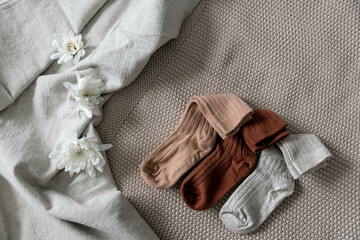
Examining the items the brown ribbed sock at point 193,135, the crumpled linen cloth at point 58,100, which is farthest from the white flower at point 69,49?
the brown ribbed sock at point 193,135

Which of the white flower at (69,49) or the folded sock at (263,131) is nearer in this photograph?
the folded sock at (263,131)

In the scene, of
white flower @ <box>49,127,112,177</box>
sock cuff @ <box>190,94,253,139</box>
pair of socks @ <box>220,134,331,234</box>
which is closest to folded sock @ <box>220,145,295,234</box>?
pair of socks @ <box>220,134,331,234</box>

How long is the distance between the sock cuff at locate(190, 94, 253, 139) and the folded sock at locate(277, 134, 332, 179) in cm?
13

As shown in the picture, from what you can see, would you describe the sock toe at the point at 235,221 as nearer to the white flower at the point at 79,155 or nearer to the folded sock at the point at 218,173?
the folded sock at the point at 218,173

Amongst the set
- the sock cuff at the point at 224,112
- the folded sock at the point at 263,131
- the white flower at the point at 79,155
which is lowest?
the folded sock at the point at 263,131

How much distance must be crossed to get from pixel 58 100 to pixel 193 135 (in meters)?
0.41

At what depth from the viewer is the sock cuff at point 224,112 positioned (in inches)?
36.4

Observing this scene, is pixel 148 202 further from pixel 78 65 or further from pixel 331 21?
pixel 331 21

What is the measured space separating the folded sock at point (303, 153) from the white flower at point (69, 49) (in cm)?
64

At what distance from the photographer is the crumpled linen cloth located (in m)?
0.93

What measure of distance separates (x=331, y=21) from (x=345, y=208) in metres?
0.54

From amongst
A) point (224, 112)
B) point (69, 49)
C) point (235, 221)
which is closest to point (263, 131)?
point (224, 112)

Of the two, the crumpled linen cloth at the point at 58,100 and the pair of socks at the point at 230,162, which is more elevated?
the crumpled linen cloth at the point at 58,100

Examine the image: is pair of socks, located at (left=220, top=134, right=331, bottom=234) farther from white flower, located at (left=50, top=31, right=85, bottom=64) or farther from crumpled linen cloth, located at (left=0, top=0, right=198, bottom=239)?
white flower, located at (left=50, top=31, right=85, bottom=64)
